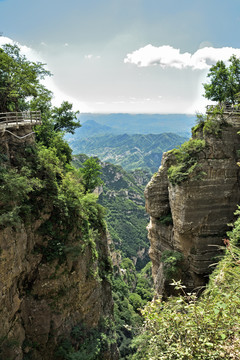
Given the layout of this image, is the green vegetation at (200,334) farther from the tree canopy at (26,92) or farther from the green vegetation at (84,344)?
the tree canopy at (26,92)

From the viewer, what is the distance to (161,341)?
3688 mm

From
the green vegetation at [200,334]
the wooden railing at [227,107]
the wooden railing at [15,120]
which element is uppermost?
the wooden railing at [227,107]

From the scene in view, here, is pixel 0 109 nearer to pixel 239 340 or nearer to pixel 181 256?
pixel 239 340

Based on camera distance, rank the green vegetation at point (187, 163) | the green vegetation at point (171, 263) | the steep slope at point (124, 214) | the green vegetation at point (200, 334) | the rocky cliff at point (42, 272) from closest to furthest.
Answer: the green vegetation at point (200, 334) < the rocky cliff at point (42, 272) < the green vegetation at point (187, 163) < the green vegetation at point (171, 263) < the steep slope at point (124, 214)

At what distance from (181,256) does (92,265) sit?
994 centimetres

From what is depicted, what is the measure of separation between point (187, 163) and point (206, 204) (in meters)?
4.50

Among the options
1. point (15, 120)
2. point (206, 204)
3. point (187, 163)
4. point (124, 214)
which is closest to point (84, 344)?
point (206, 204)

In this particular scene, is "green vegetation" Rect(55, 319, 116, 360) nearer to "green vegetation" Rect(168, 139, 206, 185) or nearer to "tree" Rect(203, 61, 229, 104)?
"green vegetation" Rect(168, 139, 206, 185)

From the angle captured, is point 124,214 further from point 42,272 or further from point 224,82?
point 42,272

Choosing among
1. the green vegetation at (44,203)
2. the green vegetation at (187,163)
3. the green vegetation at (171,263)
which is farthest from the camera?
the green vegetation at (171,263)

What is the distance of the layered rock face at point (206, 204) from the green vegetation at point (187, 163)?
0.22 metres

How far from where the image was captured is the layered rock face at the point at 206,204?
19.5 m

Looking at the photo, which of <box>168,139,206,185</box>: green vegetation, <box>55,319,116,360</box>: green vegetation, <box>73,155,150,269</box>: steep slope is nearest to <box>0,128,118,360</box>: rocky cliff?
<box>55,319,116,360</box>: green vegetation

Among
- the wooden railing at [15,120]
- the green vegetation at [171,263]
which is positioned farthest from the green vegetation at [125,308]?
the wooden railing at [15,120]
